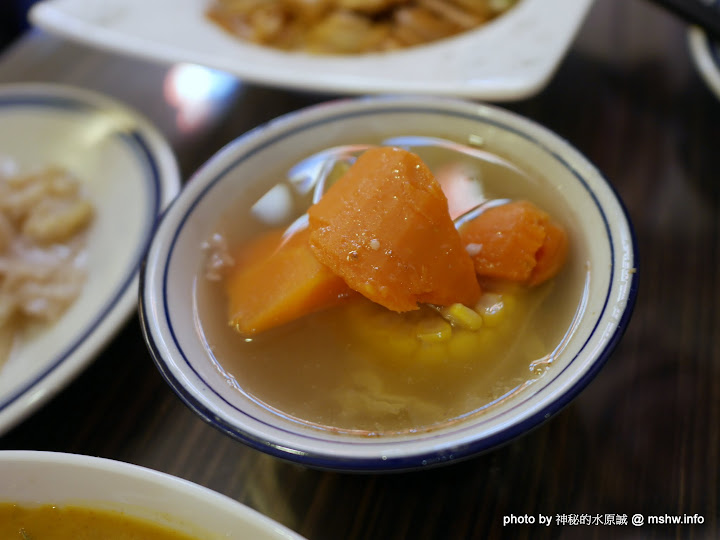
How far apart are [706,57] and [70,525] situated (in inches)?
71.8

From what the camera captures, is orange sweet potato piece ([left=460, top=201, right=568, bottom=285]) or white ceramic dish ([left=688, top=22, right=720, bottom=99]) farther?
white ceramic dish ([left=688, top=22, right=720, bottom=99])

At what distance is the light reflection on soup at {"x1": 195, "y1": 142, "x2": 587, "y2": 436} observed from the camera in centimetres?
104

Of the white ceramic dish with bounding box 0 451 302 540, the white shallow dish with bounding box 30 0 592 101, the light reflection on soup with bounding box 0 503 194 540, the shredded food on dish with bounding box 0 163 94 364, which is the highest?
the white shallow dish with bounding box 30 0 592 101

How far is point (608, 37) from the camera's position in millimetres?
2109

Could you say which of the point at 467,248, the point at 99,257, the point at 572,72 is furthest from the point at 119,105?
the point at 572,72

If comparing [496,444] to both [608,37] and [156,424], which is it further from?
[608,37]

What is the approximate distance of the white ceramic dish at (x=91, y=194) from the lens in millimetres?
1276

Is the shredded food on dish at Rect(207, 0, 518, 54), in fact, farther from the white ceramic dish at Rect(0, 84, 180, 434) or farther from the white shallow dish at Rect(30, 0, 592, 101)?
the white ceramic dish at Rect(0, 84, 180, 434)

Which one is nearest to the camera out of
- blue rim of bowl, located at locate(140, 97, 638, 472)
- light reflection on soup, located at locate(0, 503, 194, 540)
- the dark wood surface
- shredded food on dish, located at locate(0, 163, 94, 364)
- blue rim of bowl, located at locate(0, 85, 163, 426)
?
blue rim of bowl, located at locate(140, 97, 638, 472)

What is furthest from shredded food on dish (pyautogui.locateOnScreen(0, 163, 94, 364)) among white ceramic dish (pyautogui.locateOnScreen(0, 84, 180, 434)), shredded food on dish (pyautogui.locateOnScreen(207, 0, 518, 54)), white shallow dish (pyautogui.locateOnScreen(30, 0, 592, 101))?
shredded food on dish (pyautogui.locateOnScreen(207, 0, 518, 54))

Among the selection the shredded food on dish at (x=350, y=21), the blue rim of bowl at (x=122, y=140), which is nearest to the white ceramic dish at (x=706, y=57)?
the shredded food on dish at (x=350, y=21)

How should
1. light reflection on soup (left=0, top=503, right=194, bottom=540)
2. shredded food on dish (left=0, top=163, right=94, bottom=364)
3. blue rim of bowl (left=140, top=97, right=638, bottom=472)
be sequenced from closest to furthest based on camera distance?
1. blue rim of bowl (left=140, top=97, right=638, bottom=472)
2. light reflection on soup (left=0, top=503, right=194, bottom=540)
3. shredded food on dish (left=0, top=163, right=94, bottom=364)

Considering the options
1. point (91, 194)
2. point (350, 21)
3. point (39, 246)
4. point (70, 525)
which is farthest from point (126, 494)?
point (350, 21)

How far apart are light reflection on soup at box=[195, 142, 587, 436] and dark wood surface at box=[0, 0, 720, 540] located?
0.12 m
